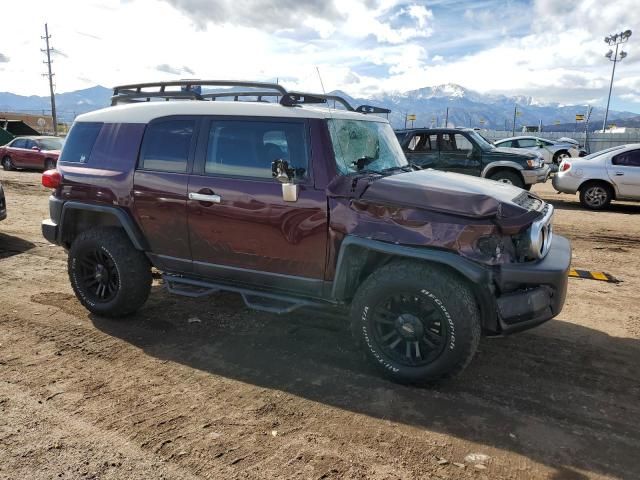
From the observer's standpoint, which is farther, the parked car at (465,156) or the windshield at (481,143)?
the windshield at (481,143)

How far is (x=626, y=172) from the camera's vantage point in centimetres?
1098

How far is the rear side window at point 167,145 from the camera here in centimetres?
412

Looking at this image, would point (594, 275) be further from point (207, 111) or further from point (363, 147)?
point (207, 111)

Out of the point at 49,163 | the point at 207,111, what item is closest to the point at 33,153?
the point at 49,163

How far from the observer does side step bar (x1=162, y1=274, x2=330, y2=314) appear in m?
3.85

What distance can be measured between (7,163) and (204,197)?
68.1 ft

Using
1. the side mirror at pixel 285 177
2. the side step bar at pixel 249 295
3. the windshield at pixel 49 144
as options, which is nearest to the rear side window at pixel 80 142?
the side step bar at pixel 249 295

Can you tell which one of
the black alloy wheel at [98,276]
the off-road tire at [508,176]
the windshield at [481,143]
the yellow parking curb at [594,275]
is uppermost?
the windshield at [481,143]

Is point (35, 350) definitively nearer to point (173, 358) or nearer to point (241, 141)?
point (173, 358)

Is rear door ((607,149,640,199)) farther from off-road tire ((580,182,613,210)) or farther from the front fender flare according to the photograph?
the front fender flare

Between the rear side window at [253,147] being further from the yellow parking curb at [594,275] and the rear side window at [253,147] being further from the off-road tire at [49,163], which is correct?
the off-road tire at [49,163]

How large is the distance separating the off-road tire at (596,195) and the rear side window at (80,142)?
11054 millimetres

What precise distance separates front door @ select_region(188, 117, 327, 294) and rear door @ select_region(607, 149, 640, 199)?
10151 millimetres

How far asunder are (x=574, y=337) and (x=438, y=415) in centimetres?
196
